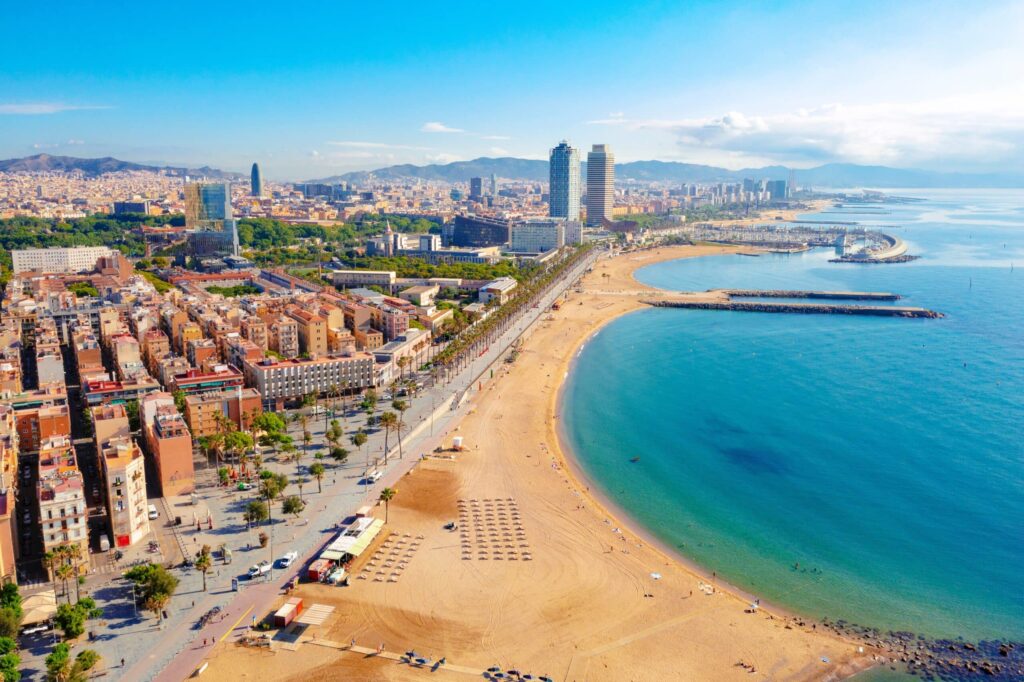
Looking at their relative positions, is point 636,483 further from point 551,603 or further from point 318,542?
point 318,542

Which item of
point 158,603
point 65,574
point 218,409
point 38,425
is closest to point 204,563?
point 158,603

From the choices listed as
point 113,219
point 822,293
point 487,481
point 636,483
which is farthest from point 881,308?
point 113,219

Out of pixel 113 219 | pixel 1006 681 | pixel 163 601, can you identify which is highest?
pixel 113 219

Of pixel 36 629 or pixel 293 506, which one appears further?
pixel 293 506

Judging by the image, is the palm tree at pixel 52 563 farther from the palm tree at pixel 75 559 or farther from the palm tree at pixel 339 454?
the palm tree at pixel 339 454

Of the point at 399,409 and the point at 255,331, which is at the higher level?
the point at 255,331

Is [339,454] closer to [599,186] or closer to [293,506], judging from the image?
[293,506]

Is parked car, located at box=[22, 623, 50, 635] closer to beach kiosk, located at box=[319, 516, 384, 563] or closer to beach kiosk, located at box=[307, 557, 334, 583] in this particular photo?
beach kiosk, located at box=[307, 557, 334, 583]
